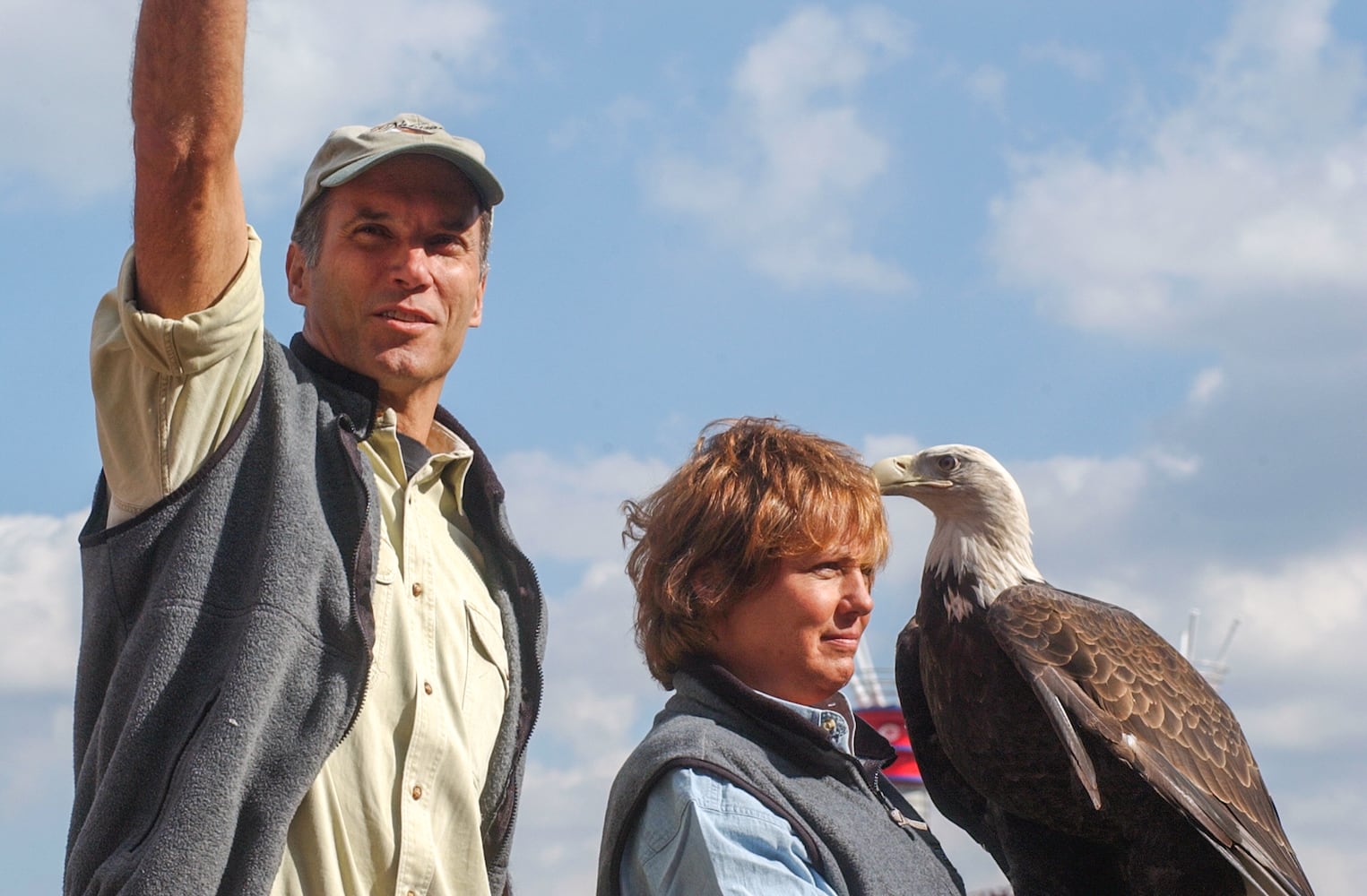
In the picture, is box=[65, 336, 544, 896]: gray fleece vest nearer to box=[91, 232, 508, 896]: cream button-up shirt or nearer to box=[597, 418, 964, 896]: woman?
box=[91, 232, 508, 896]: cream button-up shirt

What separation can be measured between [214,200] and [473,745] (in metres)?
1.33

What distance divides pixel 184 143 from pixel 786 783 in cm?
166

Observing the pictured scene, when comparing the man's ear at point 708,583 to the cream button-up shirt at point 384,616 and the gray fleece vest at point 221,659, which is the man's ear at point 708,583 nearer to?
the cream button-up shirt at point 384,616

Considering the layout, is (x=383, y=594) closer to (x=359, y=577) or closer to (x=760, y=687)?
(x=359, y=577)

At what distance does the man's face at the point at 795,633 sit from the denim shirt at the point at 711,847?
15.8 inches

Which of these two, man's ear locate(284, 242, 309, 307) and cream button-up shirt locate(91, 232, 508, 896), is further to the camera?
man's ear locate(284, 242, 309, 307)

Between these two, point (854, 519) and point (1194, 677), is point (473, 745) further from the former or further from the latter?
point (1194, 677)

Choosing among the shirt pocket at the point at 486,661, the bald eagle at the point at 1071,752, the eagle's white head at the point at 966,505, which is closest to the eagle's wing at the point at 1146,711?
the bald eagle at the point at 1071,752

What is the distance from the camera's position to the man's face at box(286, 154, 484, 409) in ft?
11.5

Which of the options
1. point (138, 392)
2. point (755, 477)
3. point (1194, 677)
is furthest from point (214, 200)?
point (1194, 677)

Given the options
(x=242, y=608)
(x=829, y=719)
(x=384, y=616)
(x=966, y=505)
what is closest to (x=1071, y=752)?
(x=966, y=505)

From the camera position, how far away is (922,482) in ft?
17.3

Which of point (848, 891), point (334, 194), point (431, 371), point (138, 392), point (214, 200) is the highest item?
point (334, 194)

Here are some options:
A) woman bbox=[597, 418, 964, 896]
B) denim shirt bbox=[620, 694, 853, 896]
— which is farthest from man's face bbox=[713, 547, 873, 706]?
denim shirt bbox=[620, 694, 853, 896]
